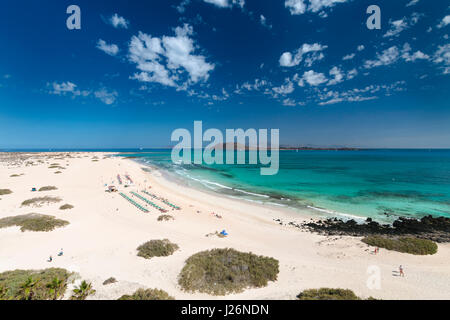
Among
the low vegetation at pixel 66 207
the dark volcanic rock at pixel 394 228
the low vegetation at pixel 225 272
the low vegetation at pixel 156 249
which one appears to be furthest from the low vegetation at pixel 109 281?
the dark volcanic rock at pixel 394 228

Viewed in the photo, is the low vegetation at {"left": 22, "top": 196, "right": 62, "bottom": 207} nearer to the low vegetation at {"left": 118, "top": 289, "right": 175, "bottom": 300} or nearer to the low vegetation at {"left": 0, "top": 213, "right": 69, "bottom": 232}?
the low vegetation at {"left": 0, "top": 213, "right": 69, "bottom": 232}

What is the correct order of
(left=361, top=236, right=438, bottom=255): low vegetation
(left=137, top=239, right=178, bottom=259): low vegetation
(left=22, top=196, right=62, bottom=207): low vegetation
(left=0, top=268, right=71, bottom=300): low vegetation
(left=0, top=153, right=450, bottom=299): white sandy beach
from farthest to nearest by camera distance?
(left=22, top=196, right=62, bottom=207): low vegetation
(left=361, top=236, right=438, bottom=255): low vegetation
(left=137, top=239, right=178, bottom=259): low vegetation
(left=0, top=153, right=450, bottom=299): white sandy beach
(left=0, top=268, right=71, bottom=300): low vegetation

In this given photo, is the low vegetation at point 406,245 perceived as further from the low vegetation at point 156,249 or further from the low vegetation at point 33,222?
the low vegetation at point 33,222

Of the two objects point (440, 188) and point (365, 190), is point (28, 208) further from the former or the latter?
point (440, 188)

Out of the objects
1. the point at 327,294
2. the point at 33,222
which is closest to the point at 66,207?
the point at 33,222

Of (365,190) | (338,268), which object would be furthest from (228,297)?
(365,190)

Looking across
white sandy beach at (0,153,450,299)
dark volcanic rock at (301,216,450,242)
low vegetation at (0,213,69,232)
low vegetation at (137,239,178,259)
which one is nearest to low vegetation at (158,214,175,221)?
white sandy beach at (0,153,450,299)
